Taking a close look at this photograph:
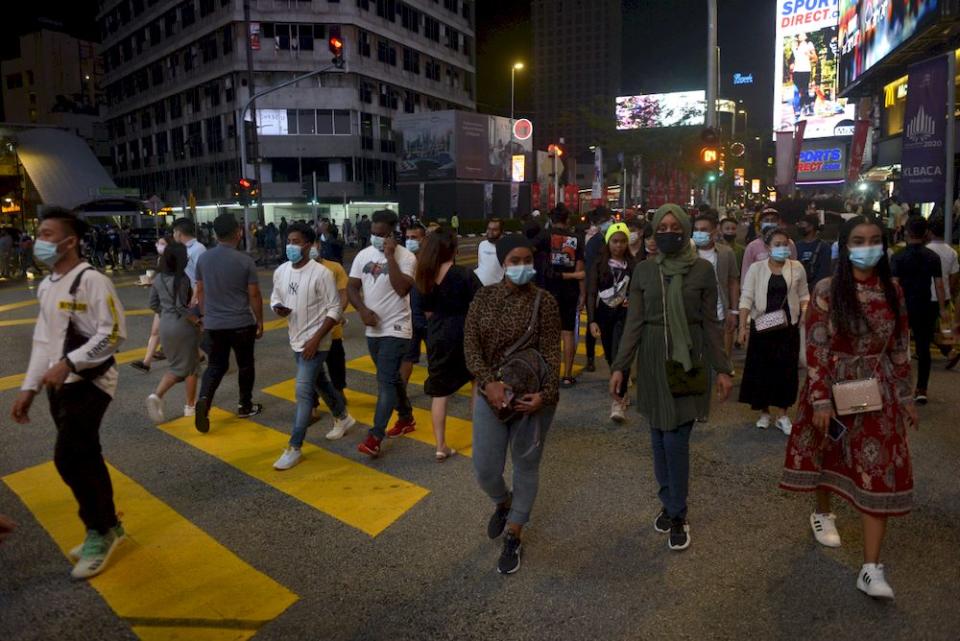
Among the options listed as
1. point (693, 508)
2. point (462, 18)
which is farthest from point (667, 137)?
point (693, 508)

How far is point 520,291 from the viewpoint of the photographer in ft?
12.9

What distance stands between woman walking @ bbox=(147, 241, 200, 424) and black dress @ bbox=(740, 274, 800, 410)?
17.3ft

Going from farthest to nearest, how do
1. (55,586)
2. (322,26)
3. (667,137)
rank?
(322,26) < (667,137) < (55,586)

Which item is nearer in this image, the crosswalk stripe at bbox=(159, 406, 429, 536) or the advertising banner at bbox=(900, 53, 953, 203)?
the crosswalk stripe at bbox=(159, 406, 429, 536)

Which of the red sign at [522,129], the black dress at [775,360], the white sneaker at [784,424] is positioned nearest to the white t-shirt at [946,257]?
the black dress at [775,360]

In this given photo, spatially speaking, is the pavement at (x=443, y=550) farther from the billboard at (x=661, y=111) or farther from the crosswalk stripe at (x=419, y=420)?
the billboard at (x=661, y=111)

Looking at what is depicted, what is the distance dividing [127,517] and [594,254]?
19.0ft

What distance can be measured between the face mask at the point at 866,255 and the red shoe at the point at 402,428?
163 inches

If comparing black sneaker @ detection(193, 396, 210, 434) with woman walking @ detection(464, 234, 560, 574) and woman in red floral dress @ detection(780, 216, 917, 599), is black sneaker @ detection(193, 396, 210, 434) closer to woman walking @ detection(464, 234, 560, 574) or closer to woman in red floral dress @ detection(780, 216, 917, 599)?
woman walking @ detection(464, 234, 560, 574)

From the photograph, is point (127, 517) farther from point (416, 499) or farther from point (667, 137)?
point (667, 137)

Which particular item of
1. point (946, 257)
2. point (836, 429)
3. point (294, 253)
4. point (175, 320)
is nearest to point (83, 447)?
point (294, 253)

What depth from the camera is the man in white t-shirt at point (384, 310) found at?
5770 millimetres

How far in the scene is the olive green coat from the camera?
13.2ft

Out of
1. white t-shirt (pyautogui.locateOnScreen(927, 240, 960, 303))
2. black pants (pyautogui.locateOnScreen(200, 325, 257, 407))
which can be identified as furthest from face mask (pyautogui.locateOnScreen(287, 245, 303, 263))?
white t-shirt (pyautogui.locateOnScreen(927, 240, 960, 303))
